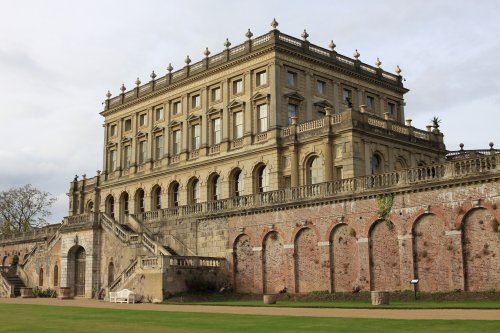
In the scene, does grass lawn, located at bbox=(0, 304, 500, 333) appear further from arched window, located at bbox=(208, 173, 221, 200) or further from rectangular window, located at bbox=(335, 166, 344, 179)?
arched window, located at bbox=(208, 173, 221, 200)

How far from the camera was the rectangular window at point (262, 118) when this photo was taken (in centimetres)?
5159

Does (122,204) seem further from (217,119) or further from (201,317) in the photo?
(201,317)

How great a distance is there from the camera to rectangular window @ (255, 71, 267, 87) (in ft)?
171

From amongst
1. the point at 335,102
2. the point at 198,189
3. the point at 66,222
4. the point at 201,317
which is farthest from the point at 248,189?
the point at 201,317

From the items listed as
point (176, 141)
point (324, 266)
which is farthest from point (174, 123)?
point (324, 266)

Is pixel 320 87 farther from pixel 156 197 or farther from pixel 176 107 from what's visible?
pixel 156 197

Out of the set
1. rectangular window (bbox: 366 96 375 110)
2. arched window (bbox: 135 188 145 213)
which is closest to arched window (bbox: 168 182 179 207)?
arched window (bbox: 135 188 145 213)

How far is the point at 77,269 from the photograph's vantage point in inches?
1938

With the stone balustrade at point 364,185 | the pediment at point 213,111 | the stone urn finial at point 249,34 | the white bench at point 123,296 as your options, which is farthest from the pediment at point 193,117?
the white bench at point 123,296

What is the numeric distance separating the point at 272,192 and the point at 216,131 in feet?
59.7

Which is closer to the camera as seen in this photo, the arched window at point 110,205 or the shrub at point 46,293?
the shrub at point 46,293

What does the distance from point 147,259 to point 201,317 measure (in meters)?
16.3

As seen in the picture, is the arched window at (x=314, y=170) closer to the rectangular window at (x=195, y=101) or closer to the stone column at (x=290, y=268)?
the stone column at (x=290, y=268)

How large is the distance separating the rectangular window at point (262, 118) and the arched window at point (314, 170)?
5549 millimetres
